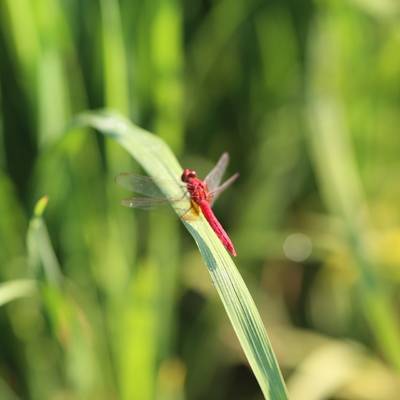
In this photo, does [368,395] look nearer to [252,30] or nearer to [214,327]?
[214,327]

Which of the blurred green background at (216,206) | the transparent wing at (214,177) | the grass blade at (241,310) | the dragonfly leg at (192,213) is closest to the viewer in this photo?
the grass blade at (241,310)

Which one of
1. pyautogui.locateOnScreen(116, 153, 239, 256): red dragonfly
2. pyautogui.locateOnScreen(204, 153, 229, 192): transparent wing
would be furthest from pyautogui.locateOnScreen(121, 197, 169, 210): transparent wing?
pyautogui.locateOnScreen(204, 153, 229, 192): transparent wing

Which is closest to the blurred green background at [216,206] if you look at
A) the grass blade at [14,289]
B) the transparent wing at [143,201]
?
the grass blade at [14,289]

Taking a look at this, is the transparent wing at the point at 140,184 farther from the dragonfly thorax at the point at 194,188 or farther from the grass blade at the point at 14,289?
the grass blade at the point at 14,289

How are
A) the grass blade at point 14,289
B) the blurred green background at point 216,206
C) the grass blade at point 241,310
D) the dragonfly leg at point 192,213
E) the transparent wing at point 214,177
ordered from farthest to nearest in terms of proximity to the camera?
the blurred green background at point 216,206 < the transparent wing at point 214,177 < the grass blade at point 14,289 < the dragonfly leg at point 192,213 < the grass blade at point 241,310

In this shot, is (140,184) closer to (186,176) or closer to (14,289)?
(186,176)

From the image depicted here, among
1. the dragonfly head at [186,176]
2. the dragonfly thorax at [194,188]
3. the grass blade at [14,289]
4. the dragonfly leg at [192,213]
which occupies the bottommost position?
the grass blade at [14,289]

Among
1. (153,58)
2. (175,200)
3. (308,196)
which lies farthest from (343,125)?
(175,200)

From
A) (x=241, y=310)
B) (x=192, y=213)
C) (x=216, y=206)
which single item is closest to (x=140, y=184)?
(x=192, y=213)

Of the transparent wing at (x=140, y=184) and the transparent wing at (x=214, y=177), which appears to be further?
the transparent wing at (x=214, y=177)
